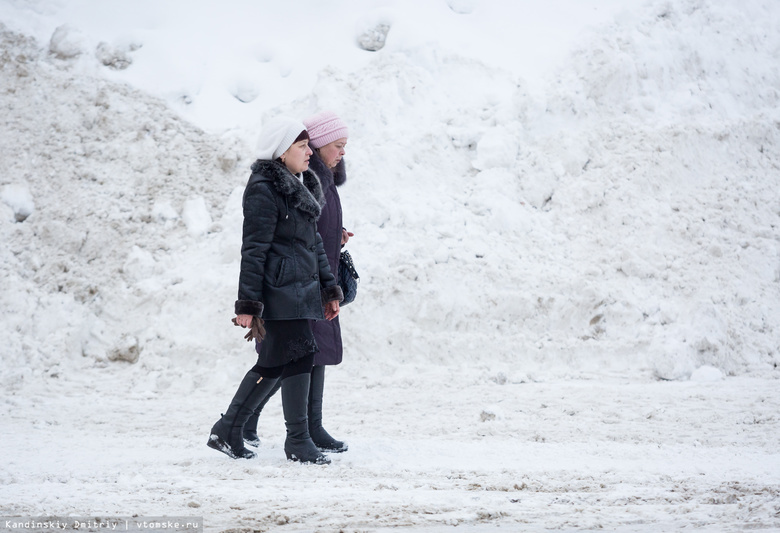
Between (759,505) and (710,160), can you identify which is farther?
(710,160)

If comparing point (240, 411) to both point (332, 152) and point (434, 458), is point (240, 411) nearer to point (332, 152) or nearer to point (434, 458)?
A: point (434, 458)

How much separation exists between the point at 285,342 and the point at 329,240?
0.82 metres

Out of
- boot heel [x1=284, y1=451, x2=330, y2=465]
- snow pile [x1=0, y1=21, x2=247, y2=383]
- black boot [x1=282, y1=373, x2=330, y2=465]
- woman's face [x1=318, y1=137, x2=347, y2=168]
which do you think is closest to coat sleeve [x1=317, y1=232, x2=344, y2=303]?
black boot [x1=282, y1=373, x2=330, y2=465]

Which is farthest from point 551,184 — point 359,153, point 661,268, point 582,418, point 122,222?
point 122,222

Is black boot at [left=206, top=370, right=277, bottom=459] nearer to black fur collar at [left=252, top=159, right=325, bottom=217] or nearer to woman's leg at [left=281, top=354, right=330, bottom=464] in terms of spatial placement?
woman's leg at [left=281, top=354, right=330, bottom=464]

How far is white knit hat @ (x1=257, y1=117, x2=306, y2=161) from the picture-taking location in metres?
3.93

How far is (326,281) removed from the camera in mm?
4180

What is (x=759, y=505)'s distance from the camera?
296cm

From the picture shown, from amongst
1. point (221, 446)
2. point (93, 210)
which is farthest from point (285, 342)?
point (93, 210)

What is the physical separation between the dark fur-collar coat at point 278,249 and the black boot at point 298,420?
1.24 ft

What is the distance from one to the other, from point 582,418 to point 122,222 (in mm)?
5790

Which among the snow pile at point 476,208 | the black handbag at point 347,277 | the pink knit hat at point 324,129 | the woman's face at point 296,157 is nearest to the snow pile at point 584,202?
the snow pile at point 476,208

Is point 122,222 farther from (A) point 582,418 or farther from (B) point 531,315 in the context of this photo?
(A) point 582,418

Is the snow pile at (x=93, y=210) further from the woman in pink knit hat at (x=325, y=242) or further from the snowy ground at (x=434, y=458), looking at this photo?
the woman in pink knit hat at (x=325, y=242)
